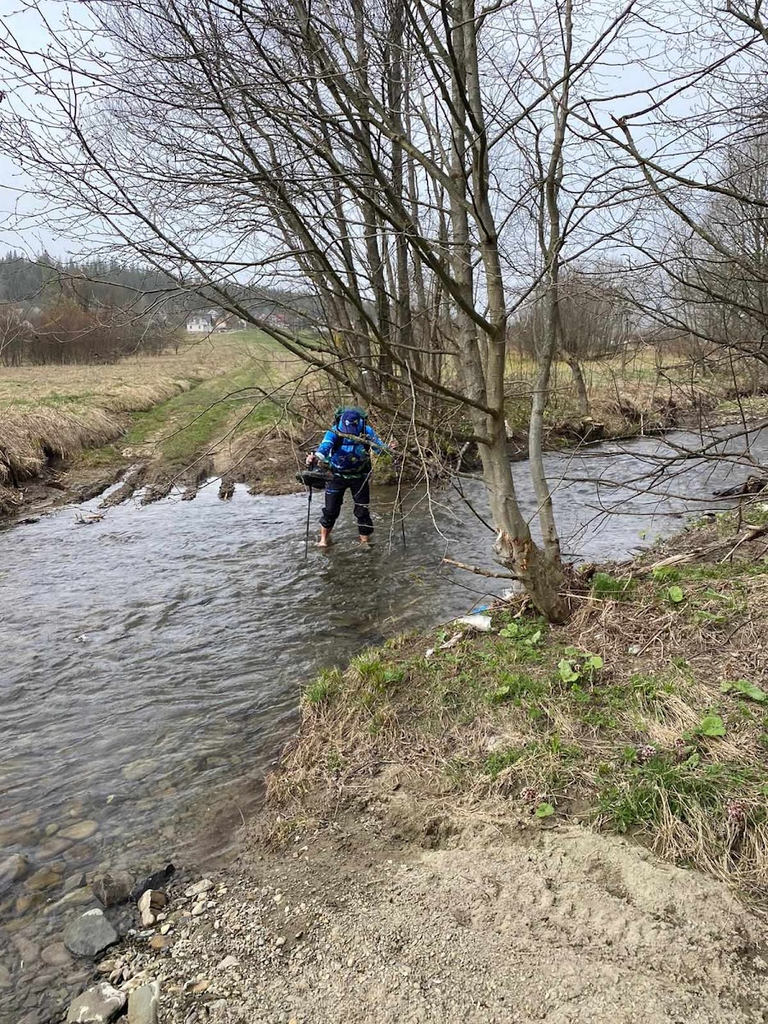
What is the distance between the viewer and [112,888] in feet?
11.2

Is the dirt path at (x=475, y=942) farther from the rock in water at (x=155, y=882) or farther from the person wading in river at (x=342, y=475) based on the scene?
the person wading in river at (x=342, y=475)

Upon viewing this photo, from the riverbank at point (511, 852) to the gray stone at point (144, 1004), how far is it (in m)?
0.05

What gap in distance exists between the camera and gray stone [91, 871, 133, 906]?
334 centimetres

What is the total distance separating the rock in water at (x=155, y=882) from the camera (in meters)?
3.35

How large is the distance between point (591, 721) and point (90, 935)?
288 cm

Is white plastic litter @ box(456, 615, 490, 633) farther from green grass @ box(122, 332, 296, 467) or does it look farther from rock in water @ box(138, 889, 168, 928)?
green grass @ box(122, 332, 296, 467)

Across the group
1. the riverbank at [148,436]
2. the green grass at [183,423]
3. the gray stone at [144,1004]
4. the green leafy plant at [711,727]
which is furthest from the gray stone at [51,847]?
the green grass at [183,423]

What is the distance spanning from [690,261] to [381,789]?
15.3ft

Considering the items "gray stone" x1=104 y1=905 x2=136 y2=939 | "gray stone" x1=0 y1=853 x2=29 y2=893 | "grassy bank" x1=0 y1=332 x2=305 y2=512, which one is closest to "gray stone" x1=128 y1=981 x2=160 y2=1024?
"gray stone" x1=104 y1=905 x2=136 y2=939

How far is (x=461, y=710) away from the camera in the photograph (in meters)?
4.39

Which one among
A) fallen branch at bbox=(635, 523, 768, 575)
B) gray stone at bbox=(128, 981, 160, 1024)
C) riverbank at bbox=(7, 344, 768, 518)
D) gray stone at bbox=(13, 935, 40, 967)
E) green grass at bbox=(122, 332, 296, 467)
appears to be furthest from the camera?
green grass at bbox=(122, 332, 296, 467)

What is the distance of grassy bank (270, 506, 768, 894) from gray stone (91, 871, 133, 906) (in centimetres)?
81

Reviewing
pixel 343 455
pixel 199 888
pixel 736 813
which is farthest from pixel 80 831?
pixel 343 455

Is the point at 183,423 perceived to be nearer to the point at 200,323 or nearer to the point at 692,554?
the point at 200,323
